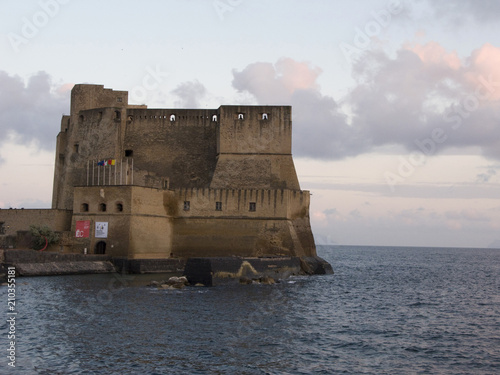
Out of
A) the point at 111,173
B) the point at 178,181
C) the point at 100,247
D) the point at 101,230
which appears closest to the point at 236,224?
the point at 178,181

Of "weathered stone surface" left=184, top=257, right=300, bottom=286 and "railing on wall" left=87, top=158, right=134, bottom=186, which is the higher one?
"railing on wall" left=87, top=158, right=134, bottom=186

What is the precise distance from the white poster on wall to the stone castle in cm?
5

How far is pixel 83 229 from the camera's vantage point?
3181cm

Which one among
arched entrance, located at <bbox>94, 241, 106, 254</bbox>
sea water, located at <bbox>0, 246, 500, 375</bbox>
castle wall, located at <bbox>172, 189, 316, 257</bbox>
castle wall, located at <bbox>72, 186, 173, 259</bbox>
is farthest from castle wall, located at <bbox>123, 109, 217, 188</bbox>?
sea water, located at <bbox>0, 246, 500, 375</bbox>

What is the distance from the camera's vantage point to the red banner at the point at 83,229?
31703 millimetres

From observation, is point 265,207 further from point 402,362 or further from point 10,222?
point 402,362

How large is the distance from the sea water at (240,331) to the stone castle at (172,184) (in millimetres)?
6040

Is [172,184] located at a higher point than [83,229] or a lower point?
higher

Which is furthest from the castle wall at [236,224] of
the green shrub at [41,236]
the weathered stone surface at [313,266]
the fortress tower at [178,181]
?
the green shrub at [41,236]

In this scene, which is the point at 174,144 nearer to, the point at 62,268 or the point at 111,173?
the point at 111,173

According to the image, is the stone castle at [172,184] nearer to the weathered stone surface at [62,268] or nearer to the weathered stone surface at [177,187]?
the weathered stone surface at [177,187]

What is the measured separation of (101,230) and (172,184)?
741cm

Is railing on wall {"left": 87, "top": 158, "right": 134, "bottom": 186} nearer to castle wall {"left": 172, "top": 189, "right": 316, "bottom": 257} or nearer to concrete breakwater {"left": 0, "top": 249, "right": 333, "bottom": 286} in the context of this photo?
castle wall {"left": 172, "top": 189, "right": 316, "bottom": 257}

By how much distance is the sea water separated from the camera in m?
13.4
